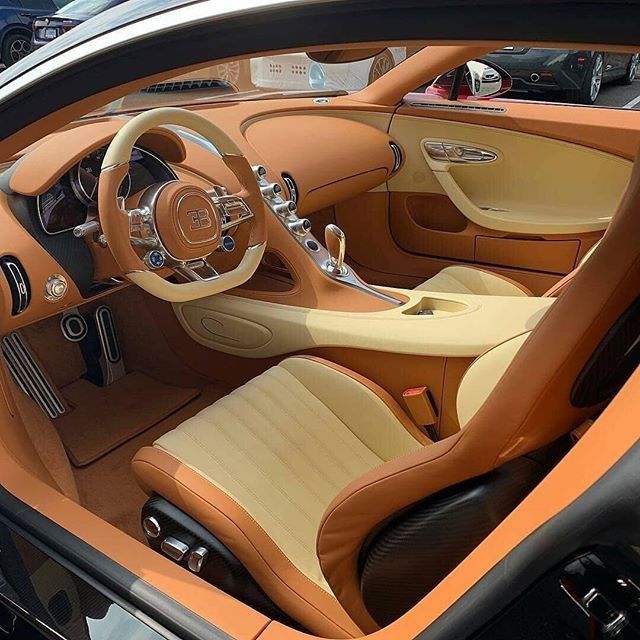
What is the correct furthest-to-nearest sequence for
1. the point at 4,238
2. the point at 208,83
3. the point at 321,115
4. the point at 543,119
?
the point at 321,115 → the point at 543,119 → the point at 208,83 → the point at 4,238

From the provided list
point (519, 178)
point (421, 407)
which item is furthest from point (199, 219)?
point (519, 178)

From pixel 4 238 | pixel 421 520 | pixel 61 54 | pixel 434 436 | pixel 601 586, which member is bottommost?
pixel 434 436

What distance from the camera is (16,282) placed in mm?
1486

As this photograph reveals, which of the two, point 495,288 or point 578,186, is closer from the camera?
point 495,288

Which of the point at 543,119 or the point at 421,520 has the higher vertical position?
the point at 543,119

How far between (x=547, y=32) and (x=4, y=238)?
1271mm

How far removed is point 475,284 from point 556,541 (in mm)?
1791

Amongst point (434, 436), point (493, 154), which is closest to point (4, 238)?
point (434, 436)

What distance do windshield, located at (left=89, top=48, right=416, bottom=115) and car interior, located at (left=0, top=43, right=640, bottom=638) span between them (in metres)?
0.04

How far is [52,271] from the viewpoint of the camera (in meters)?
1.55

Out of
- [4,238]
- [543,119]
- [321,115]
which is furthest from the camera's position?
[321,115]

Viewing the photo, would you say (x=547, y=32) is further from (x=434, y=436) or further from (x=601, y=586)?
(x=434, y=436)

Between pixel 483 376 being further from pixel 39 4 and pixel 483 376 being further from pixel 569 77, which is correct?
pixel 39 4

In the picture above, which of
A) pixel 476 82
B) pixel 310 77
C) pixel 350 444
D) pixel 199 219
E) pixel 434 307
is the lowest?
pixel 350 444
